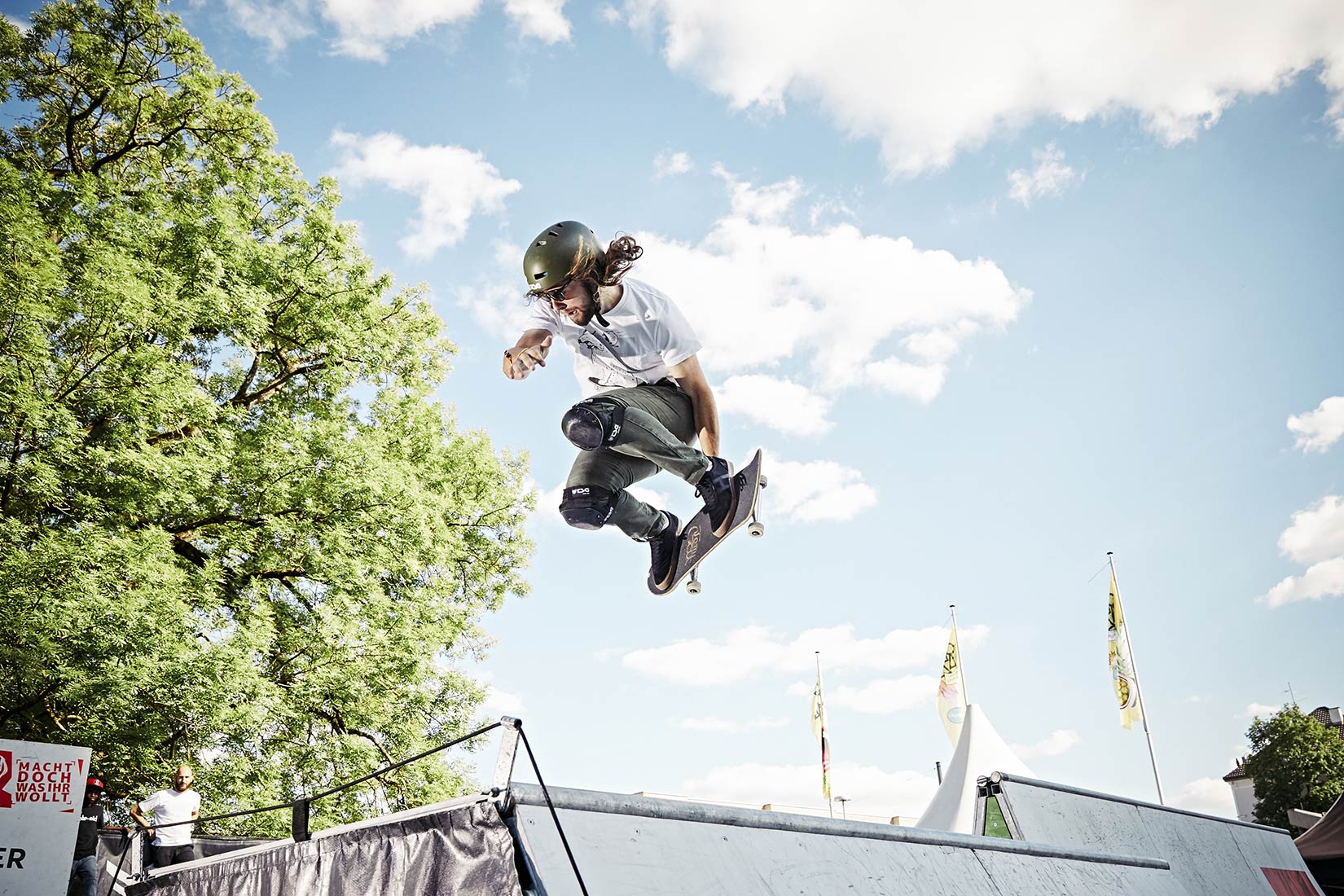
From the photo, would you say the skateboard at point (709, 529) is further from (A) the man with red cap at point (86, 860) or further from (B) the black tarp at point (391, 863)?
(A) the man with red cap at point (86, 860)

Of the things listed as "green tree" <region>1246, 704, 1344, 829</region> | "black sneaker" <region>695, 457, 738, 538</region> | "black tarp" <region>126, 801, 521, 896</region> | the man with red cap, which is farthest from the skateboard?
"green tree" <region>1246, 704, 1344, 829</region>

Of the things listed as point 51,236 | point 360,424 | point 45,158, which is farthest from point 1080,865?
point 45,158

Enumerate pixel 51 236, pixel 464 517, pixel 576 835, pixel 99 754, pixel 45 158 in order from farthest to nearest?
pixel 464 517, pixel 45 158, pixel 51 236, pixel 99 754, pixel 576 835

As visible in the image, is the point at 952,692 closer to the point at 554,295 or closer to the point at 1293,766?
the point at 554,295

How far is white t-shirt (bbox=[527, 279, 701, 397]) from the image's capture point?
4.81m

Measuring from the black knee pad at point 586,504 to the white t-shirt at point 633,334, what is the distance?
25.7 inches

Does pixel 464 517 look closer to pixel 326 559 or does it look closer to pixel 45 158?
pixel 326 559

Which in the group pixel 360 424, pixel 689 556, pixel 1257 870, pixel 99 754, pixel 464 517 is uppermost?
pixel 360 424

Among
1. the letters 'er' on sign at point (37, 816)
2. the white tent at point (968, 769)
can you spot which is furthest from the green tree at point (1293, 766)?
the letters 'er' on sign at point (37, 816)

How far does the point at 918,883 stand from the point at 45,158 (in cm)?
1619

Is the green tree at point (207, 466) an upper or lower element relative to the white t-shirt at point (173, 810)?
upper

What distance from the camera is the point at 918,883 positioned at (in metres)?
4.09

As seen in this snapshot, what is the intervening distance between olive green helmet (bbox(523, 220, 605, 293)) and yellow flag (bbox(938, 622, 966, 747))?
1961 cm

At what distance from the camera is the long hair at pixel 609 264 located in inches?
181
